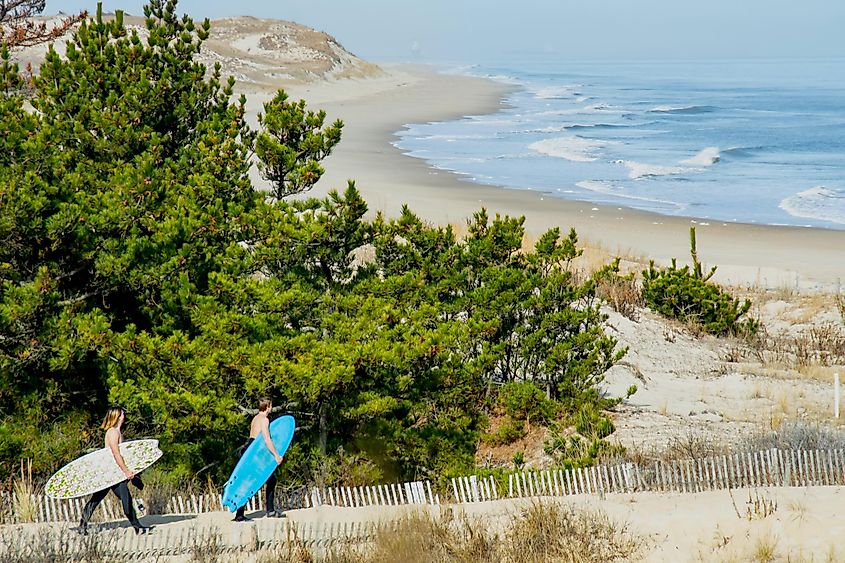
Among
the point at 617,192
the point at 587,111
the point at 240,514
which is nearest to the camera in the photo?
the point at 240,514

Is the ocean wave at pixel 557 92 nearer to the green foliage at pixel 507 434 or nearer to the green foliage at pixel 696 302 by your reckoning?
the green foliage at pixel 696 302

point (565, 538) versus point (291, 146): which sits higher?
Answer: point (291, 146)

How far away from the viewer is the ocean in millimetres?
35219

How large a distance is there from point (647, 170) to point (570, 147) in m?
8.72

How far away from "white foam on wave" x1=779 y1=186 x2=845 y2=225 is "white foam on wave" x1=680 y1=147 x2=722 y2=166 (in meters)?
7.24

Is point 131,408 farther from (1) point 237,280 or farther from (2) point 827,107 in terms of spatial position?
(2) point 827,107

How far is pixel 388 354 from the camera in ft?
30.6

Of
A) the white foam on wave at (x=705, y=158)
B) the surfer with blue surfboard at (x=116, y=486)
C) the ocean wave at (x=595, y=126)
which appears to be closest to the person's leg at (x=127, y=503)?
the surfer with blue surfboard at (x=116, y=486)

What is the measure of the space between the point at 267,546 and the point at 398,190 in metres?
27.4

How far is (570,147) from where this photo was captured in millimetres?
50500

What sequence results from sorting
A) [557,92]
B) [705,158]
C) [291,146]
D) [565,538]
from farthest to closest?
[557,92] → [705,158] → [291,146] → [565,538]

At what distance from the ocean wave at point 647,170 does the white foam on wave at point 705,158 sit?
1671 millimetres

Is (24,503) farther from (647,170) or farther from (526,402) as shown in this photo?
(647,170)

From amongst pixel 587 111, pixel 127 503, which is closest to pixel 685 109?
pixel 587 111
